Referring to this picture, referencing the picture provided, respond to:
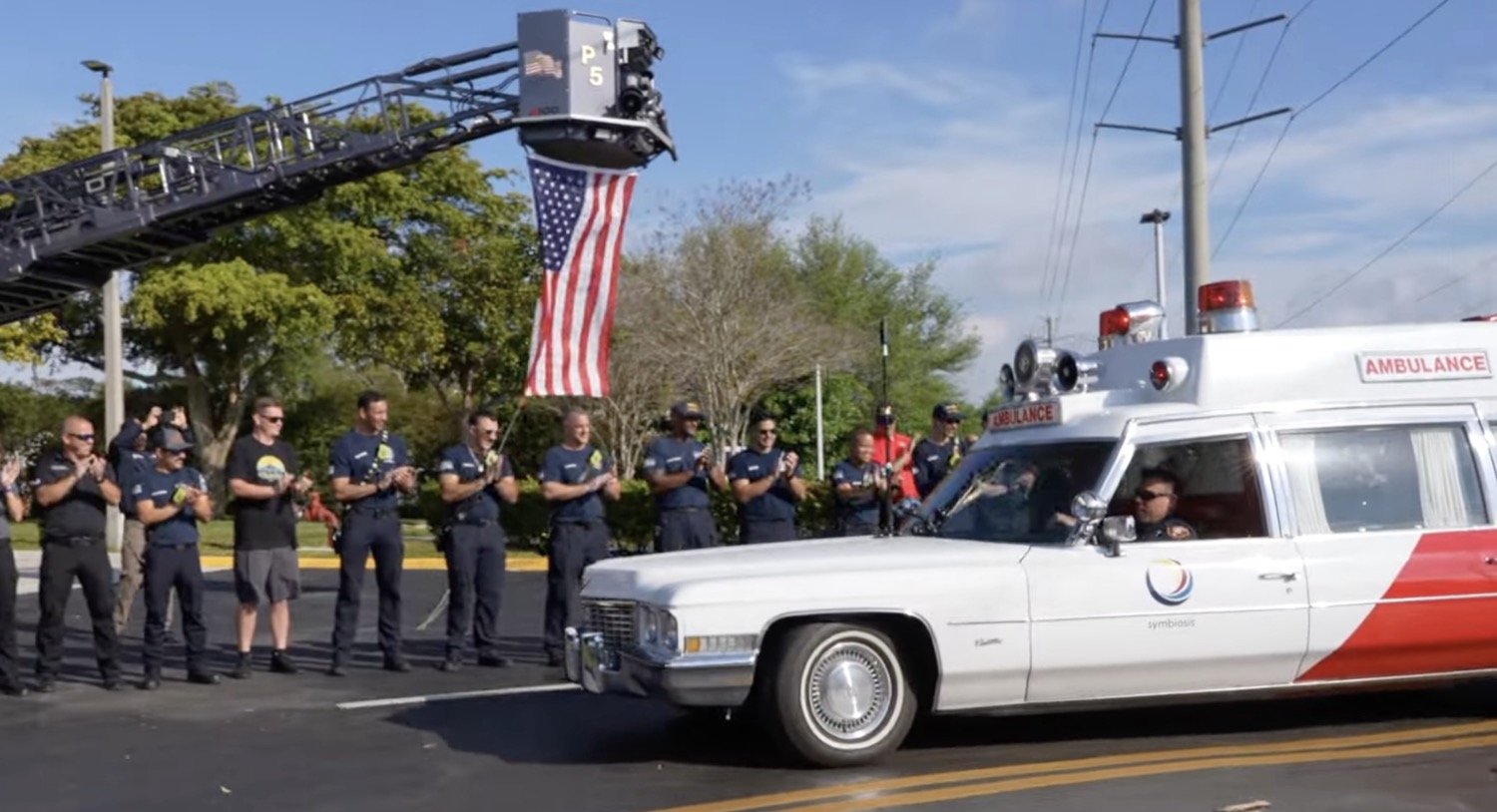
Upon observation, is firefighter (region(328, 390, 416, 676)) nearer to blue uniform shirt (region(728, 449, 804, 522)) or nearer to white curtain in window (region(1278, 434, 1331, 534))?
blue uniform shirt (region(728, 449, 804, 522))

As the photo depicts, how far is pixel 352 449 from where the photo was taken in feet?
36.8

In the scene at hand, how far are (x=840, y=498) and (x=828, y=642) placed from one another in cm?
427

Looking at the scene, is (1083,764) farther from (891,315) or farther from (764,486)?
(891,315)

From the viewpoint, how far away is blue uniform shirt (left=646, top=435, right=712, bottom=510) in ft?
37.6

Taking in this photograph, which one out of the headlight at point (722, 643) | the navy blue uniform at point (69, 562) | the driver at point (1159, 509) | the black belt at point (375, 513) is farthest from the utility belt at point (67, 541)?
the driver at point (1159, 509)

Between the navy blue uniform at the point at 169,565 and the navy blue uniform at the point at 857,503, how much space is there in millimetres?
4351

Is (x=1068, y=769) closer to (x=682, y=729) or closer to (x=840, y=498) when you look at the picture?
(x=682, y=729)

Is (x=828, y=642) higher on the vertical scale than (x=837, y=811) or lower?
higher

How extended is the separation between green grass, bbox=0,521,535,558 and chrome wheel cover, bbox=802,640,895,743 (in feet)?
50.1

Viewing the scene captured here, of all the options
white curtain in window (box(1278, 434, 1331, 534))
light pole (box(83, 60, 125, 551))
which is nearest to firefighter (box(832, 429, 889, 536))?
white curtain in window (box(1278, 434, 1331, 534))

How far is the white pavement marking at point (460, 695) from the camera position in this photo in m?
9.88

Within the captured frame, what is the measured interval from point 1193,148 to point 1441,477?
434 inches

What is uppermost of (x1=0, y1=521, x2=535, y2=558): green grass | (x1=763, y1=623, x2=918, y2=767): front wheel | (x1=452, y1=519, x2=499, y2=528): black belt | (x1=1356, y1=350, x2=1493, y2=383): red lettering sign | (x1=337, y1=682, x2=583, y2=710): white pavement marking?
(x1=1356, y1=350, x2=1493, y2=383): red lettering sign

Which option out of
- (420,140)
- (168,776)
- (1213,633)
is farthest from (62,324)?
(1213,633)
